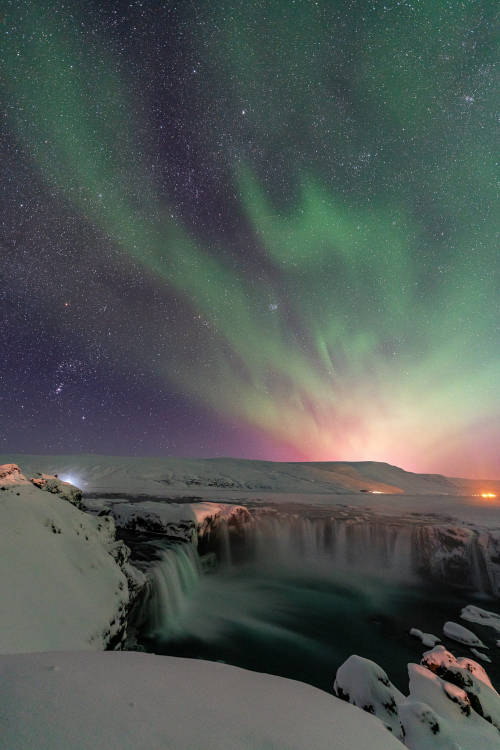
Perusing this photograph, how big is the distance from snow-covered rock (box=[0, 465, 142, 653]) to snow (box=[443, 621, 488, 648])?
30.5 ft

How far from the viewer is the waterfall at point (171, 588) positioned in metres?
9.21

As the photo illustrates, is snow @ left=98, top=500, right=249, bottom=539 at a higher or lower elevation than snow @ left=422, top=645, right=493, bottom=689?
higher

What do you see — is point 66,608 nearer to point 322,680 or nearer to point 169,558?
point 322,680

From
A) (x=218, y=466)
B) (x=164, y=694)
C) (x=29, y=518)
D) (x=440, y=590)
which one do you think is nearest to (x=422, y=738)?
(x=164, y=694)

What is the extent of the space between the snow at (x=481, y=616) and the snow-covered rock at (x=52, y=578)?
11.4 m

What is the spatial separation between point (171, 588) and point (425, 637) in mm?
7365

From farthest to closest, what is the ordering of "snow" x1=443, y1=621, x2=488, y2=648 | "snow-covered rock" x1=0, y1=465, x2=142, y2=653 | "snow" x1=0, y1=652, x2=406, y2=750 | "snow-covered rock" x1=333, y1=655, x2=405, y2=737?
"snow" x1=443, y1=621, x2=488, y2=648
"snow-covered rock" x1=333, y1=655, x2=405, y2=737
"snow-covered rock" x1=0, y1=465, x2=142, y2=653
"snow" x1=0, y1=652, x2=406, y2=750

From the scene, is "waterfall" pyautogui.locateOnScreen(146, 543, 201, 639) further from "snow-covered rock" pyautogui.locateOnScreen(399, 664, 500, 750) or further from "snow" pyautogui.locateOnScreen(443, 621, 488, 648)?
"snow" pyautogui.locateOnScreen(443, 621, 488, 648)

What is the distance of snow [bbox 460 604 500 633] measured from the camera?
441 inches

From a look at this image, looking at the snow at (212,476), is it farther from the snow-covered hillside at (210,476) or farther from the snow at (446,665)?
the snow at (446,665)

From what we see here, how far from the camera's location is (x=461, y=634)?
9898 mm

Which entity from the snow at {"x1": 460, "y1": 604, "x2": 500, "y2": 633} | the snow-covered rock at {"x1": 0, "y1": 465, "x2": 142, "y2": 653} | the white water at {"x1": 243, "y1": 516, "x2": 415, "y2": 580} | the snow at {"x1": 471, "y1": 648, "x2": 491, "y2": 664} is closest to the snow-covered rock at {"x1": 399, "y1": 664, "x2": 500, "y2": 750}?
the snow-covered rock at {"x1": 0, "y1": 465, "x2": 142, "y2": 653}

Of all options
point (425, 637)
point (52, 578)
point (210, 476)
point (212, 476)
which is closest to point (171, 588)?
point (52, 578)

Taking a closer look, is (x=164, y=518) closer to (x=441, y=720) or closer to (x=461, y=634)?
(x=461, y=634)
